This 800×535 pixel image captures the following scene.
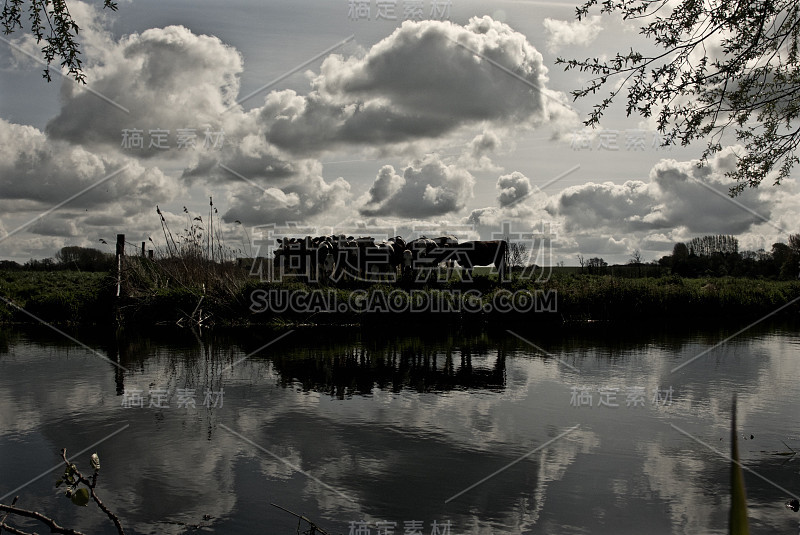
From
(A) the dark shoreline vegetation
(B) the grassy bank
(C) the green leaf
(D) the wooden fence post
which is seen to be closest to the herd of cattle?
(A) the dark shoreline vegetation

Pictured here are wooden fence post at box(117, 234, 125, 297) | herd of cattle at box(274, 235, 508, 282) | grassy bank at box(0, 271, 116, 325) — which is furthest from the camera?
herd of cattle at box(274, 235, 508, 282)

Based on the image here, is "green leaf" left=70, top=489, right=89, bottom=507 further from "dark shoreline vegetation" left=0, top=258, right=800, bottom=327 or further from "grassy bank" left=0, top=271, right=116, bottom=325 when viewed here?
"grassy bank" left=0, top=271, right=116, bottom=325

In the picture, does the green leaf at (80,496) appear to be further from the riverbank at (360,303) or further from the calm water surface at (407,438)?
the riverbank at (360,303)

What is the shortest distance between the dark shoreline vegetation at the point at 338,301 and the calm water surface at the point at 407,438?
535 centimetres

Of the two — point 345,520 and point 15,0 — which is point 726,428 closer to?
point 345,520

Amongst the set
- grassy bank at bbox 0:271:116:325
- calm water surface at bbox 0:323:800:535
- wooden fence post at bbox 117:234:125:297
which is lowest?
calm water surface at bbox 0:323:800:535

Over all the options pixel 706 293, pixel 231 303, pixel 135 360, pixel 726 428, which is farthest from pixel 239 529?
pixel 706 293

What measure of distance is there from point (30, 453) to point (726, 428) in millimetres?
7664

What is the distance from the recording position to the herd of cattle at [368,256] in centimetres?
2191

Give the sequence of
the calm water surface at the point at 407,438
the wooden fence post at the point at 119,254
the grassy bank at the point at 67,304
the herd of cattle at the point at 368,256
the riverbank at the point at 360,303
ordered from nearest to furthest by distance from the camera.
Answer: the calm water surface at the point at 407,438
the riverbank at the point at 360,303
the wooden fence post at the point at 119,254
the grassy bank at the point at 67,304
the herd of cattle at the point at 368,256

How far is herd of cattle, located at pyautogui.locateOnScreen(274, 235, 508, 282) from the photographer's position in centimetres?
2191

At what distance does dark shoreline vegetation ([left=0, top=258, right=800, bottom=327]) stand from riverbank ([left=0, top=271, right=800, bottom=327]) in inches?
1.2

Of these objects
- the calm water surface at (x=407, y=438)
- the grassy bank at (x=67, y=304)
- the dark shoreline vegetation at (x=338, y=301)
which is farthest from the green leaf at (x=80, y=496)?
the grassy bank at (x=67, y=304)

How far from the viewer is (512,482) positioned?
5703 millimetres
